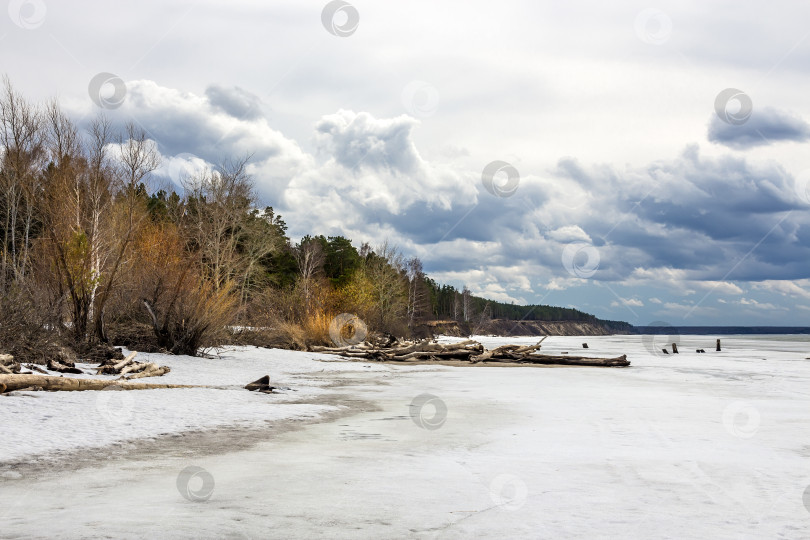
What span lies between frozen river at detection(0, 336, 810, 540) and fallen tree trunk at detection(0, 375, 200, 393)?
0.45 meters

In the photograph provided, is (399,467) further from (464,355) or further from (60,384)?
(464,355)

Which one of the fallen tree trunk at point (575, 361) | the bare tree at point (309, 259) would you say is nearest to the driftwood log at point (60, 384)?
the fallen tree trunk at point (575, 361)

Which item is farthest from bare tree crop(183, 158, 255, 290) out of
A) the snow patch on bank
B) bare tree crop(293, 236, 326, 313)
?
the snow patch on bank

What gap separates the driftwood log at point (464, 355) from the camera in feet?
85.6

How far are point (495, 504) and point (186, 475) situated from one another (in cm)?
282

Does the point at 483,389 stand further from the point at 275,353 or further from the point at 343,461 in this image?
the point at 275,353

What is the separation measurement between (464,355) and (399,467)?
21.8 m

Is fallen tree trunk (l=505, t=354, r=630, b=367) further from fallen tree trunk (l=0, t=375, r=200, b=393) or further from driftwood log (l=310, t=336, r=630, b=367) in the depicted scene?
fallen tree trunk (l=0, t=375, r=200, b=393)

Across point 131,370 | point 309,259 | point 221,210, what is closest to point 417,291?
point 309,259

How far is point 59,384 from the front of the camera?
1026cm

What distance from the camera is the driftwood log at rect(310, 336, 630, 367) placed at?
85.6 feet

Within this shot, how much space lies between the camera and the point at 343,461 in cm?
655

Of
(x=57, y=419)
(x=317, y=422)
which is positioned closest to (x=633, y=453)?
(x=317, y=422)

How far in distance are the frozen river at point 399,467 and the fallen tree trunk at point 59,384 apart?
45 centimetres
